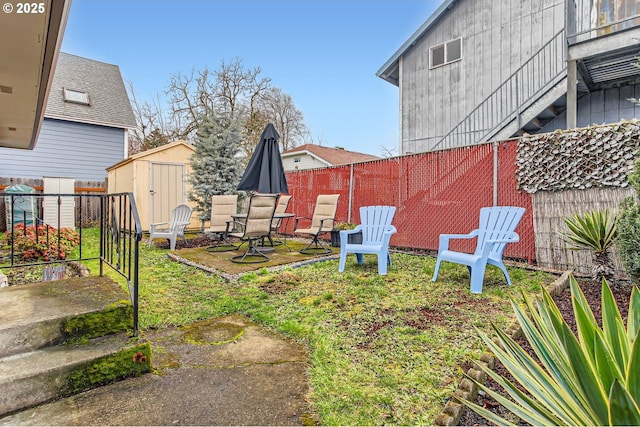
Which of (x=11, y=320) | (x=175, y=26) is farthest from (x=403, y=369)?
(x=175, y=26)

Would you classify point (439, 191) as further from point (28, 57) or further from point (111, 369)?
point (28, 57)

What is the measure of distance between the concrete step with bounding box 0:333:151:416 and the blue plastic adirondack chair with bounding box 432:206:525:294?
3.28m

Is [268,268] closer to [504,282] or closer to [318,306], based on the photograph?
[318,306]

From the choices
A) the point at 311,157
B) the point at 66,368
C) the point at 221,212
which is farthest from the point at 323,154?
the point at 66,368

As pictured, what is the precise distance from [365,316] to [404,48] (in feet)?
32.4

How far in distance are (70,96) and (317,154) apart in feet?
33.2

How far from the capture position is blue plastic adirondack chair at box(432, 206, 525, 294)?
3760 mm

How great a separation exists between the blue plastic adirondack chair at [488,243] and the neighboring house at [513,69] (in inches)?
148

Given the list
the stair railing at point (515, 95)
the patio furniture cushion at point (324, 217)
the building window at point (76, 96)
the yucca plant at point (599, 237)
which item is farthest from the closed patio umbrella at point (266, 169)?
the building window at point (76, 96)

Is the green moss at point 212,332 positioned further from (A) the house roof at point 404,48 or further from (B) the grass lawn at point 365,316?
(A) the house roof at point 404,48

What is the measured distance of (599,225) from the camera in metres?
3.65

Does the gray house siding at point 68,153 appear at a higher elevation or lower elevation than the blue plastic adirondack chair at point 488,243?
higher

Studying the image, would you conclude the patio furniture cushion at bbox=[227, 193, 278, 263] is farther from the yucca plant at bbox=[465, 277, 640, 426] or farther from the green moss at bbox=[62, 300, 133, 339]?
the yucca plant at bbox=[465, 277, 640, 426]

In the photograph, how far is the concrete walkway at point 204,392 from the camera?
5.58 ft
